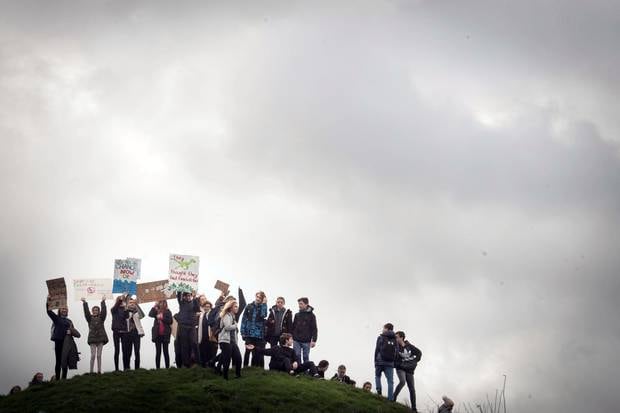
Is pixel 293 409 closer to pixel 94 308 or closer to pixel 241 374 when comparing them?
pixel 241 374

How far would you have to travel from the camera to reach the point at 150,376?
27.0m

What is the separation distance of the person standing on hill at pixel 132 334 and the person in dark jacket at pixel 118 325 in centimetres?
15

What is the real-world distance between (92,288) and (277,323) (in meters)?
8.61

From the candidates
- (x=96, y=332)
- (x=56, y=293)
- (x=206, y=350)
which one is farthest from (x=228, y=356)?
(x=56, y=293)

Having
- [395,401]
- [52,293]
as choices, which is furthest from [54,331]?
[395,401]

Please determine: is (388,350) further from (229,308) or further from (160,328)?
(160,328)

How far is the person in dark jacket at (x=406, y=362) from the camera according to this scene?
2852 centimetres

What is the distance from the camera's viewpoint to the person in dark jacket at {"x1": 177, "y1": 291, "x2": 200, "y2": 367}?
92.8ft

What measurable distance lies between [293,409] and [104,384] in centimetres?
720

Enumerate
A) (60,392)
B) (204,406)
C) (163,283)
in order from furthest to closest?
(163,283)
(60,392)
(204,406)

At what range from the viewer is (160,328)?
28938 mm

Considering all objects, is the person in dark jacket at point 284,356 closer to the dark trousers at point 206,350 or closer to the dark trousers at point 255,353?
the dark trousers at point 255,353

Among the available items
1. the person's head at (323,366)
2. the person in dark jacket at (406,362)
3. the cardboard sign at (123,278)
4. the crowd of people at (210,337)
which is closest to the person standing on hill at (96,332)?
the crowd of people at (210,337)

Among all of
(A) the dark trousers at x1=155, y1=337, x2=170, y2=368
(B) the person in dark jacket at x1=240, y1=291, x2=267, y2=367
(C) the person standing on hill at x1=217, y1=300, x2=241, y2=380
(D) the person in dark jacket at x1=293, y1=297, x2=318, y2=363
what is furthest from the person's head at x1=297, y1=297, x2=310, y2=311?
(A) the dark trousers at x1=155, y1=337, x2=170, y2=368
